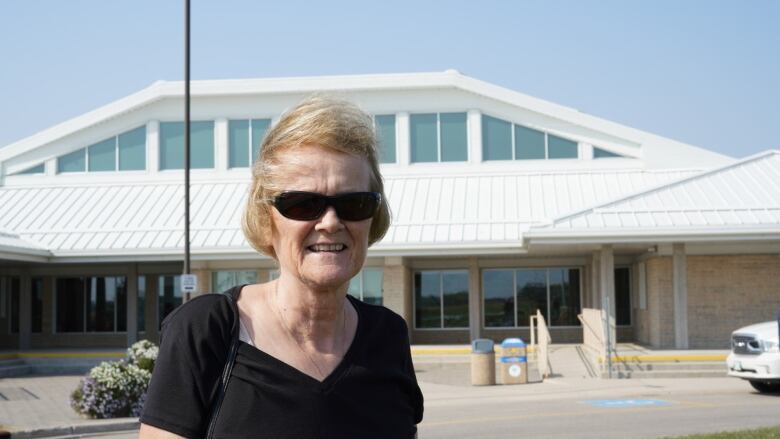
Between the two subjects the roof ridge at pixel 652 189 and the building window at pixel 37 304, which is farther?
the building window at pixel 37 304

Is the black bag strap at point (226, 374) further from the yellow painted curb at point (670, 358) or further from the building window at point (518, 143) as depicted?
the building window at point (518, 143)

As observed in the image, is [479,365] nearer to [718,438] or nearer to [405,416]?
[718,438]

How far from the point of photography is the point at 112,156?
3731cm

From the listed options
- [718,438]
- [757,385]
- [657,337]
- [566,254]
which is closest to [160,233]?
[566,254]

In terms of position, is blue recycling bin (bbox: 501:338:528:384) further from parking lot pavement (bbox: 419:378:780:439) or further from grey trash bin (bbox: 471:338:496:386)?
parking lot pavement (bbox: 419:378:780:439)

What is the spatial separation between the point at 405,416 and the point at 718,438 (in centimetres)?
1012

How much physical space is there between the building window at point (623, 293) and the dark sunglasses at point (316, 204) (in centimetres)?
3134

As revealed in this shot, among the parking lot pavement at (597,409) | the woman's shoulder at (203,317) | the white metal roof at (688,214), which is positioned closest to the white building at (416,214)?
the white metal roof at (688,214)

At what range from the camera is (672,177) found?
112 ft

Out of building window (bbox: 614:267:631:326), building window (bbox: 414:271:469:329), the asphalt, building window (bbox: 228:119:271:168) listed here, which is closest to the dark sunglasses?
the asphalt

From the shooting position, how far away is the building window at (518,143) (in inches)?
1396

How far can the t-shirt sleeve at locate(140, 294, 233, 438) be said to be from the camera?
2383 millimetres

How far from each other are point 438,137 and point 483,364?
48.6ft

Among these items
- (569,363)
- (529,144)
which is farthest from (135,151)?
(569,363)
